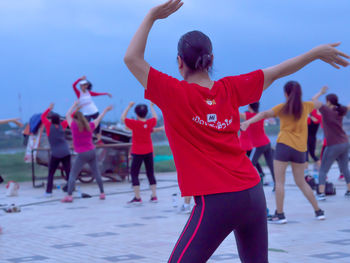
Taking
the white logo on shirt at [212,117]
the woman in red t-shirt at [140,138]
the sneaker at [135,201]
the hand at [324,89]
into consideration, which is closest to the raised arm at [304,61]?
the white logo on shirt at [212,117]

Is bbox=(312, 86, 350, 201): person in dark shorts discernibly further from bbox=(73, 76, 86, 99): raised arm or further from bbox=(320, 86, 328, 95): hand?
bbox=(73, 76, 86, 99): raised arm

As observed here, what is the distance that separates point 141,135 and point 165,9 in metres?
8.65

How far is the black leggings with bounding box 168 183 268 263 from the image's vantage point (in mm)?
2922

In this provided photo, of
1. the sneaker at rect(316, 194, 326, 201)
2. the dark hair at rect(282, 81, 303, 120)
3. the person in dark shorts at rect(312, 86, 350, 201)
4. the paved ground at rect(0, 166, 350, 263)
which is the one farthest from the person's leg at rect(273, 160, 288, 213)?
the sneaker at rect(316, 194, 326, 201)

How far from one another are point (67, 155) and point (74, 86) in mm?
2690

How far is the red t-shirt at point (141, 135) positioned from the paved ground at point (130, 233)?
1.13 m

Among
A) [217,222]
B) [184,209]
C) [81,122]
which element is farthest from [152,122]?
[217,222]

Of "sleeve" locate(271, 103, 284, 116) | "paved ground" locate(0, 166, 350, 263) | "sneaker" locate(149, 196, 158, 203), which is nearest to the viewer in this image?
"paved ground" locate(0, 166, 350, 263)

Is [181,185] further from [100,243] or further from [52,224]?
[52,224]

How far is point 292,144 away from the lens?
851 centimetres

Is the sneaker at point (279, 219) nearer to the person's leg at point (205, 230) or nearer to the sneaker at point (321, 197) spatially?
the sneaker at point (321, 197)

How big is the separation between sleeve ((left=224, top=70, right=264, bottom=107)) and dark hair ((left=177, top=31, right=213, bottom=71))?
0.64ft

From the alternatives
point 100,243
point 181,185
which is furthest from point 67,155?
point 181,185

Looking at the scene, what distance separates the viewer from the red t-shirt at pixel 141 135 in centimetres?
1163
